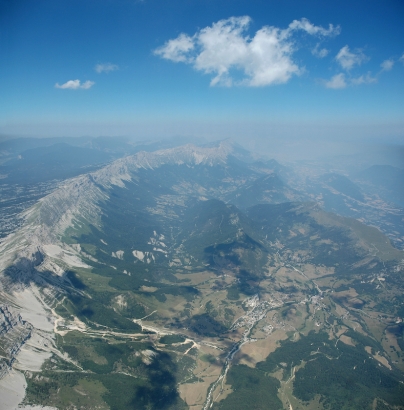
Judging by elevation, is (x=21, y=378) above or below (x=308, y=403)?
above

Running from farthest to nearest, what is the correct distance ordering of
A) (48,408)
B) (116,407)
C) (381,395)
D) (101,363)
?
(101,363) < (381,395) < (116,407) < (48,408)

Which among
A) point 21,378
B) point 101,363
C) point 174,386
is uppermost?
point 21,378

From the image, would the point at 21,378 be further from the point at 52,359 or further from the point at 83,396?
the point at 83,396

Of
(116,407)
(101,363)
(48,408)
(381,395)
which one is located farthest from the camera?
(101,363)

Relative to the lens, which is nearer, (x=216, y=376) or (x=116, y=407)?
(x=116, y=407)

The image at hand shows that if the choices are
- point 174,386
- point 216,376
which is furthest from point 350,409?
point 174,386

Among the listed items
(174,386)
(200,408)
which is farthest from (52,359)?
(200,408)

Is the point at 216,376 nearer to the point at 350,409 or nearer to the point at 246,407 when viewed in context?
the point at 246,407
